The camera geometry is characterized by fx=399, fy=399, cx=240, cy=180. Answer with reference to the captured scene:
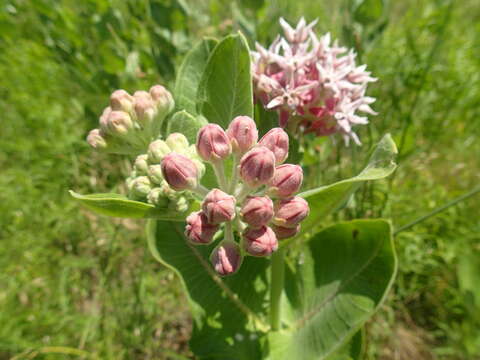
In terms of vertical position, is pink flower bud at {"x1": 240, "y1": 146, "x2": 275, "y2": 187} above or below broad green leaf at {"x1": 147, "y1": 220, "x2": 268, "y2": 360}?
above

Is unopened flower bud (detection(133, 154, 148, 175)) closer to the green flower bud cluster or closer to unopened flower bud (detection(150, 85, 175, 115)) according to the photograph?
the green flower bud cluster

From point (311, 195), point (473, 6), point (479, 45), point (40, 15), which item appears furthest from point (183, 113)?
point (473, 6)

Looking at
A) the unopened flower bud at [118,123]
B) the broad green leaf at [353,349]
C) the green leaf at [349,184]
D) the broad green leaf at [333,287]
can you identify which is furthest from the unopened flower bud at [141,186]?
the broad green leaf at [353,349]

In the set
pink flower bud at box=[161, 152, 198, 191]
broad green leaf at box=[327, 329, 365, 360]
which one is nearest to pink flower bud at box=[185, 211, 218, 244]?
pink flower bud at box=[161, 152, 198, 191]

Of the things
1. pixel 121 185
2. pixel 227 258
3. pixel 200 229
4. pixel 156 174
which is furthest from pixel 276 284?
pixel 121 185

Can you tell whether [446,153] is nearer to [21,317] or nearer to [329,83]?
[329,83]

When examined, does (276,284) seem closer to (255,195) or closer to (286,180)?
(255,195)

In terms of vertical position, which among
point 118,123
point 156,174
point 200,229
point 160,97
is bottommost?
point 200,229
